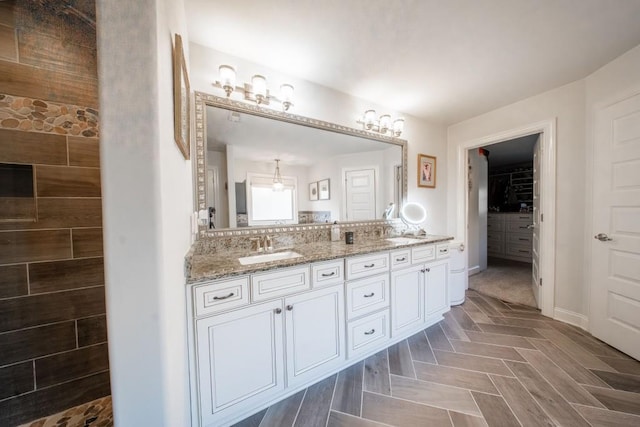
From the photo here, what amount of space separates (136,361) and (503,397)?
6.60 feet

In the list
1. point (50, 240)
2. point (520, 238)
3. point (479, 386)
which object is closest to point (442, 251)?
point (479, 386)

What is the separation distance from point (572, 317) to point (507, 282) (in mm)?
1249

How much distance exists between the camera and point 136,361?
0.70 m

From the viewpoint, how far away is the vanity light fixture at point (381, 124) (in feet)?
7.66

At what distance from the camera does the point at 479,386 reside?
1.48 m

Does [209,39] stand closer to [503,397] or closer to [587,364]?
[503,397]

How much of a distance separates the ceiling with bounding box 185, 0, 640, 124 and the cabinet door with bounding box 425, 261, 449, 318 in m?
1.83

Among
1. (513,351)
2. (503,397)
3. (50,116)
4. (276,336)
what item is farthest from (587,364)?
Result: (50,116)

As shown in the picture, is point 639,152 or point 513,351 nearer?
point 639,152

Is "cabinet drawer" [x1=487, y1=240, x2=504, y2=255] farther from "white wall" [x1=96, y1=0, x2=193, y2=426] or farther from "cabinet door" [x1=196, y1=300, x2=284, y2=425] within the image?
"white wall" [x1=96, y1=0, x2=193, y2=426]

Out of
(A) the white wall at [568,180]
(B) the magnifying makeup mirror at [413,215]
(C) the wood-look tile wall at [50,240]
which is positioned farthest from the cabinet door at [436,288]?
(C) the wood-look tile wall at [50,240]

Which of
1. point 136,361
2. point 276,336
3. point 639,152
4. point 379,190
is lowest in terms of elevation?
point 276,336

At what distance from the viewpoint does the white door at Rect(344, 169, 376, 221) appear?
2.31 meters

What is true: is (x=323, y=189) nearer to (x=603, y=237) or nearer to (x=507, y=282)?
(x=603, y=237)
